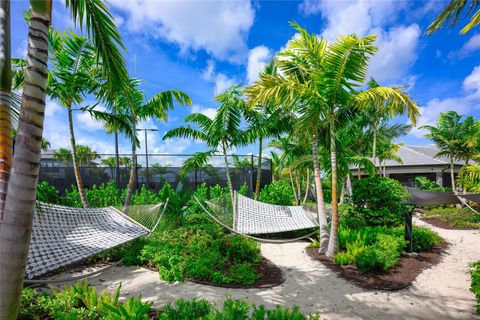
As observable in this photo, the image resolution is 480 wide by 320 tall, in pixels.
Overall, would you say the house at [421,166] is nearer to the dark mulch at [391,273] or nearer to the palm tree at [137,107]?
the dark mulch at [391,273]

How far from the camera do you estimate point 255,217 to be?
22.4 feet

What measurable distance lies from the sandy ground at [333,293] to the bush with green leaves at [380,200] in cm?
234

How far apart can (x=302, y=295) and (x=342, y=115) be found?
393 cm

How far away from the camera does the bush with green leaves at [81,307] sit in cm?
219

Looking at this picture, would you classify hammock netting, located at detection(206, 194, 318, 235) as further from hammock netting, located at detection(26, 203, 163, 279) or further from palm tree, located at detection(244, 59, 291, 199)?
palm tree, located at detection(244, 59, 291, 199)

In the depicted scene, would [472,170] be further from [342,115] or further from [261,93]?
[261,93]

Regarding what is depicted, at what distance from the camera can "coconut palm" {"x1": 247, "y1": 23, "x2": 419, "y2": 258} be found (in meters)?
4.76

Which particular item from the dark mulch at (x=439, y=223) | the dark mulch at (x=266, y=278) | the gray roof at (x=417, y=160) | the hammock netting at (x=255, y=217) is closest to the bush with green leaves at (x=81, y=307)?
the dark mulch at (x=266, y=278)

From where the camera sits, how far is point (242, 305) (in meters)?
2.46

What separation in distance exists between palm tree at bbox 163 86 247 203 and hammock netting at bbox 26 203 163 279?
275 cm

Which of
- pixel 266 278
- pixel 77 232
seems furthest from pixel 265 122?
pixel 77 232

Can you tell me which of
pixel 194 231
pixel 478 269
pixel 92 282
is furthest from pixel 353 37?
pixel 92 282

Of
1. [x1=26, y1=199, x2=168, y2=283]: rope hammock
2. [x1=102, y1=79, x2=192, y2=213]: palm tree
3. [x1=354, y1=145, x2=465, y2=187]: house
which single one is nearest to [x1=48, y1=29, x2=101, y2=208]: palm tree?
[x1=102, y1=79, x2=192, y2=213]: palm tree

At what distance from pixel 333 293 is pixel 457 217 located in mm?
9475
